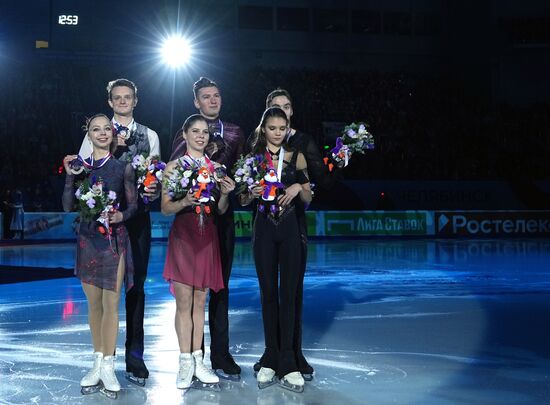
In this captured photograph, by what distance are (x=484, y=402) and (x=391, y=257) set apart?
1337 cm

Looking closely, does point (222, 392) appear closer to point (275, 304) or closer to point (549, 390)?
point (275, 304)

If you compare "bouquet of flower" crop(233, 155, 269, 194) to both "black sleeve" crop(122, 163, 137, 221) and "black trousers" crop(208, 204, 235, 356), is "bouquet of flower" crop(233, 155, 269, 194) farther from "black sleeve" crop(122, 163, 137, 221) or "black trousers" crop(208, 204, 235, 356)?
"black sleeve" crop(122, 163, 137, 221)

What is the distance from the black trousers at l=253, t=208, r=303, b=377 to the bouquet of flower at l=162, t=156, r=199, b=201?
62 centimetres

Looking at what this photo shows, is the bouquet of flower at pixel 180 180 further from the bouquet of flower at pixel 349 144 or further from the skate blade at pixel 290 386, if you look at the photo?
the skate blade at pixel 290 386

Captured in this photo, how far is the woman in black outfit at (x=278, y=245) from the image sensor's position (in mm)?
5984

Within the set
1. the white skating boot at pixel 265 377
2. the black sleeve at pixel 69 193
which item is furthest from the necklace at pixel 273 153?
the white skating boot at pixel 265 377

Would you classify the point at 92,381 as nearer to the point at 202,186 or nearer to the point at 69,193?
the point at 69,193

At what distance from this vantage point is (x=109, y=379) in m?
5.62

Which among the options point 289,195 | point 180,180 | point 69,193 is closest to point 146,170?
point 180,180

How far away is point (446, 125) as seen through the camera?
105ft

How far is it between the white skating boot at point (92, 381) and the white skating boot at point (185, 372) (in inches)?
21.5

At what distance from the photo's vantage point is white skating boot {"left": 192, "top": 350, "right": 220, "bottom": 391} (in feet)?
19.2

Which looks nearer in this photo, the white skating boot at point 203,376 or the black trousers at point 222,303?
the white skating boot at point 203,376

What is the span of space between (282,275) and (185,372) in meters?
0.96
